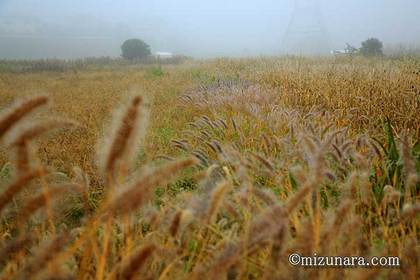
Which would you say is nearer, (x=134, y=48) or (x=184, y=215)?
(x=184, y=215)

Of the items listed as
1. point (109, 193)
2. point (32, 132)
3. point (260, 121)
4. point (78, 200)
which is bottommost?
point (78, 200)

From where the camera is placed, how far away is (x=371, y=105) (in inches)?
171

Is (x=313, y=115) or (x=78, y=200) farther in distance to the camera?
(x=313, y=115)

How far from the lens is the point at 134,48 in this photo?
4462 centimetres

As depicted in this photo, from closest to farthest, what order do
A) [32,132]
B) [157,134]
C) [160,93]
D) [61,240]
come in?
[61,240] → [32,132] → [157,134] → [160,93]

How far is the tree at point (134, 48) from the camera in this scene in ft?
146

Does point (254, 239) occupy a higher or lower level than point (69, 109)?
higher

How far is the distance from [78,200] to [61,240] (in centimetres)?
230

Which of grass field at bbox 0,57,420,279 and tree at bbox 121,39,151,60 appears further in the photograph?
tree at bbox 121,39,151,60

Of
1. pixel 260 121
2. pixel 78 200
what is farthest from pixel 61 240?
pixel 260 121

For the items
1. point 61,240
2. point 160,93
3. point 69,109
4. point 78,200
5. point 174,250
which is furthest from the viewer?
point 160,93

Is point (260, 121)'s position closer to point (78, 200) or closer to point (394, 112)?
point (394, 112)

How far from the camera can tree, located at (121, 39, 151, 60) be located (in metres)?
44.5

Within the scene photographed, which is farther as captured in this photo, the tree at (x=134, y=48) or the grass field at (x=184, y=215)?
the tree at (x=134, y=48)
